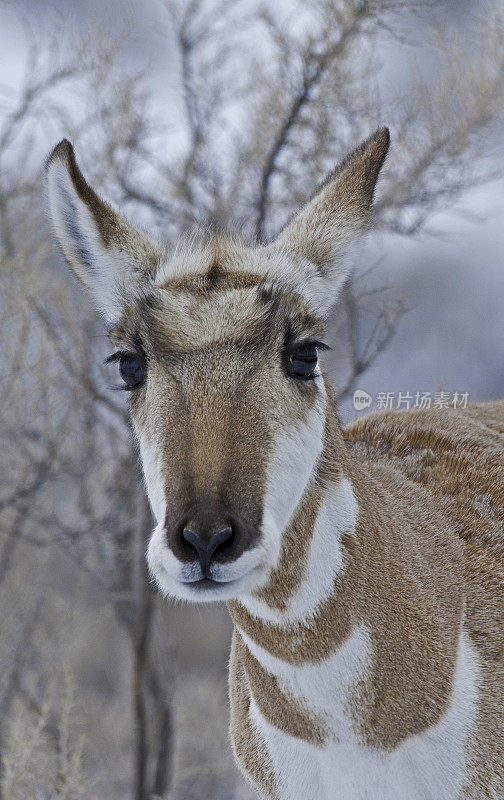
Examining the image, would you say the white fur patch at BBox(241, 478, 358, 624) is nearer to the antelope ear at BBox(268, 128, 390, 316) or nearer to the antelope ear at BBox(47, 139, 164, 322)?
the antelope ear at BBox(268, 128, 390, 316)

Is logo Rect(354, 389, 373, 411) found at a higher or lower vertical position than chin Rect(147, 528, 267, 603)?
lower

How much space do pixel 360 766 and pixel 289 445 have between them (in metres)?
1.18

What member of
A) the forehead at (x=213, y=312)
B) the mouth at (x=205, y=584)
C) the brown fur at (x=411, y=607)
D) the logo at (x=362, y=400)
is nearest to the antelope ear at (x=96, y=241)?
the forehead at (x=213, y=312)

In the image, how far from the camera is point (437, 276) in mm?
7867

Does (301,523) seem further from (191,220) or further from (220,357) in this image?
(191,220)

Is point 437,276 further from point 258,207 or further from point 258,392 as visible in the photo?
point 258,392

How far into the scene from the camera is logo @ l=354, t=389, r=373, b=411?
18.4 ft

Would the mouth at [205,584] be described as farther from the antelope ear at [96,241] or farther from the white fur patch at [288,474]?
the antelope ear at [96,241]

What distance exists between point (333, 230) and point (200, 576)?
4.35 feet

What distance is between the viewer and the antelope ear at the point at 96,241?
2822mm

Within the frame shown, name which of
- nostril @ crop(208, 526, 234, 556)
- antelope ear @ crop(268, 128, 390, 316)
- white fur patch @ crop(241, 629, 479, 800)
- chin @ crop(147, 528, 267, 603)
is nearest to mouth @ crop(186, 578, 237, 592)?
chin @ crop(147, 528, 267, 603)

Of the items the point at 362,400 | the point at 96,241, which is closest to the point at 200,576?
the point at 96,241

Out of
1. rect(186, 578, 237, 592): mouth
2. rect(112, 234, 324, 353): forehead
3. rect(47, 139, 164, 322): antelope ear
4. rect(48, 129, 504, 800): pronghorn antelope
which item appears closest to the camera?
rect(186, 578, 237, 592): mouth

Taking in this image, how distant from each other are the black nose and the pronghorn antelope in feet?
0.16
